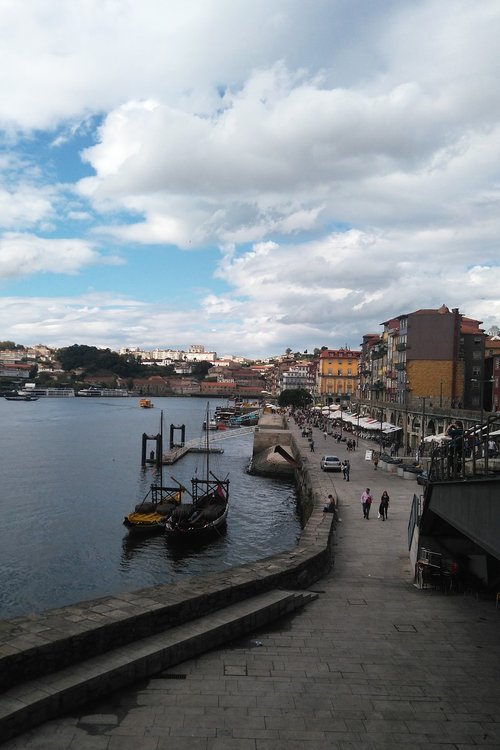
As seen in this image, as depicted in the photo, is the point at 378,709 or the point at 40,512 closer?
the point at 378,709

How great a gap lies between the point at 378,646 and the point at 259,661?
6.93 ft

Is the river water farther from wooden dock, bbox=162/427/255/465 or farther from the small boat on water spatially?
wooden dock, bbox=162/427/255/465

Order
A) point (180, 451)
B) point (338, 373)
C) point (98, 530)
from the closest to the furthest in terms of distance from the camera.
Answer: point (98, 530) < point (180, 451) < point (338, 373)

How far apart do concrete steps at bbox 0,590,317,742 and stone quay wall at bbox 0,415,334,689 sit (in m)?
0.12

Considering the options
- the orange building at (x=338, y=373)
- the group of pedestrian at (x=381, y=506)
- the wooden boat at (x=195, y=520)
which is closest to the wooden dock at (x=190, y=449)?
the wooden boat at (x=195, y=520)

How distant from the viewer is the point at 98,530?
1184 inches

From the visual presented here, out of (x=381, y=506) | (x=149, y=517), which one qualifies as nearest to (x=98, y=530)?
(x=149, y=517)

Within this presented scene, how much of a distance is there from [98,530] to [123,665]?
903 inches

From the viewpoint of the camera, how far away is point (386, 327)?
77.4m

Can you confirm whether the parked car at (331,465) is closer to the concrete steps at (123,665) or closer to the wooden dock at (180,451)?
the wooden dock at (180,451)

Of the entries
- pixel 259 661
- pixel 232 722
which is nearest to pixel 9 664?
pixel 232 722

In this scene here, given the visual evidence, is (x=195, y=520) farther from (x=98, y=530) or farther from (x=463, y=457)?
(x=463, y=457)

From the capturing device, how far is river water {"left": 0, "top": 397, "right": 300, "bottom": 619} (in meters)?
22.2

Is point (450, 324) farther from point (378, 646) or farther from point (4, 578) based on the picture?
point (378, 646)
